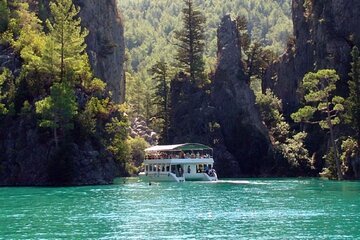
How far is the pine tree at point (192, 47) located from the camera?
142 metres

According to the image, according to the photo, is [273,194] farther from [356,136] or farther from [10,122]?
[10,122]

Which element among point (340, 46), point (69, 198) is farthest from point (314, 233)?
point (340, 46)

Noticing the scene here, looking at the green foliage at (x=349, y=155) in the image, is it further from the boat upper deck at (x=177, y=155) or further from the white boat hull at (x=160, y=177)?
the white boat hull at (x=160, y=177)

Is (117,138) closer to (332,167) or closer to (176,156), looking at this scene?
(176,156)

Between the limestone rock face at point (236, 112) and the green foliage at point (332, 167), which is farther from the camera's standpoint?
the limestone rock face at point (236, 112)

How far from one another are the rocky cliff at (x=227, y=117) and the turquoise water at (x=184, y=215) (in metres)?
54.6

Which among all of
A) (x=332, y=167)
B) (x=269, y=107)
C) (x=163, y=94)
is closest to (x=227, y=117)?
(x=269, y=107)

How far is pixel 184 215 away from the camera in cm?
5159

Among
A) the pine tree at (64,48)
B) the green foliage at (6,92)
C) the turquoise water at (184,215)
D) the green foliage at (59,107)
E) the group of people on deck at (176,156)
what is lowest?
the turquoise water at (184,215)

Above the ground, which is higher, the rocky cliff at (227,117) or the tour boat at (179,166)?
the rocky cliff at (227,117)

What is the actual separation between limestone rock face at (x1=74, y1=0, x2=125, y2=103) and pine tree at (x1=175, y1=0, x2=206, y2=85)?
44.8 ft

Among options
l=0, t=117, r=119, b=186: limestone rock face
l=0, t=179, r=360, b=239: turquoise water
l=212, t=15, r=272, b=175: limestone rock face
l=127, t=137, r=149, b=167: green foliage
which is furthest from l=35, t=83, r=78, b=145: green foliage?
l=127, t=137, r=149, b=167: green foliage

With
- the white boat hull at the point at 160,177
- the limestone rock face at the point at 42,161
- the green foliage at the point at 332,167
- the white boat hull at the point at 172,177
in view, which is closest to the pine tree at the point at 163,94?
the white boat hull at the point at 160,177

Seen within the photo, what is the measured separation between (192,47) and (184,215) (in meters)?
95.3
